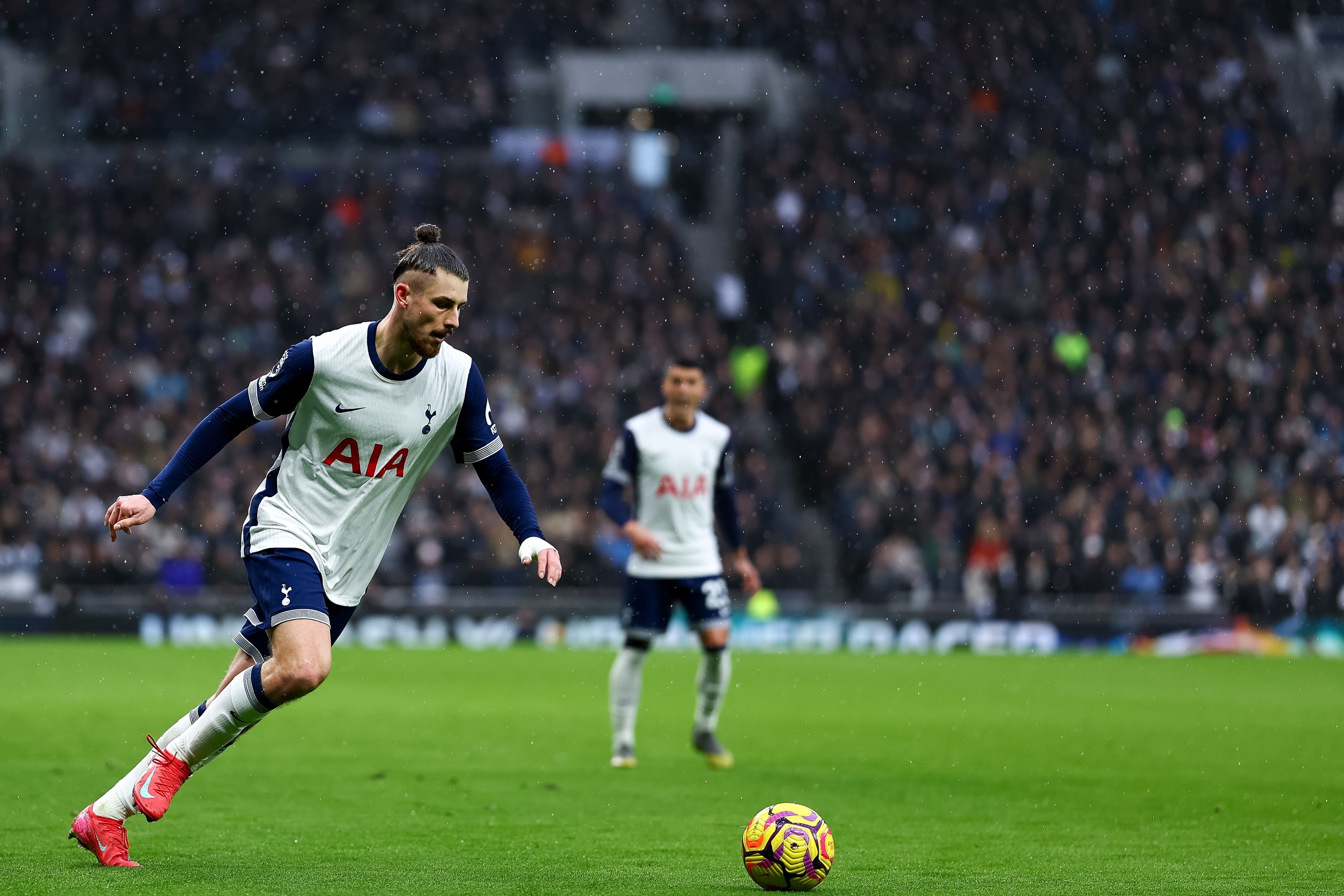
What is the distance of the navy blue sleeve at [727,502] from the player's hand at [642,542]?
2.49ft

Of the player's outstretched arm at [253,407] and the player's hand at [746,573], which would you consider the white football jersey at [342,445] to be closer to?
the player's outstretched arm at [253,407]

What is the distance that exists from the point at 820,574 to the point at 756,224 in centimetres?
748

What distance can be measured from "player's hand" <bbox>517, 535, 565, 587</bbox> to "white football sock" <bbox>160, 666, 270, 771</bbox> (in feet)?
3.59

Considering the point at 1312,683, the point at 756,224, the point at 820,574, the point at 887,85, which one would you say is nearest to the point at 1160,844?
the point at 1312,683

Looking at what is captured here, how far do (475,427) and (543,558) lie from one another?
2.46 ft

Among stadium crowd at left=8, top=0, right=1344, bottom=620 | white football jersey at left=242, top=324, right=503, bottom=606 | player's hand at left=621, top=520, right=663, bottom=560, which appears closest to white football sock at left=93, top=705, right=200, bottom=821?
white football jersey at left=242, top=324, right=503, bottom=606

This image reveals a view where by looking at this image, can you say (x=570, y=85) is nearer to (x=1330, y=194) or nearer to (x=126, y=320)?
(x=126, y=320)

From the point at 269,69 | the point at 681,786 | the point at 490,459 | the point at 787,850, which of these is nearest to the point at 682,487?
the point at 681,786

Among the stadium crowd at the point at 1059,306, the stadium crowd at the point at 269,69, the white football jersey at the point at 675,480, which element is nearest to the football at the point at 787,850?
the white football jersey at the point at 675,480

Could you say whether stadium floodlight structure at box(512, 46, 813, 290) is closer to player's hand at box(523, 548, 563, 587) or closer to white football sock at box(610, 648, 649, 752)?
white football sock at box(610, 648, 649, 752)

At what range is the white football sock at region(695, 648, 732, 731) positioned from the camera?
10.9m

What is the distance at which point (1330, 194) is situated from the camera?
1192 inches

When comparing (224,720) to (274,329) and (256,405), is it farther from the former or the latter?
(274,329)

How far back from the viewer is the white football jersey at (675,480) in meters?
11.2
